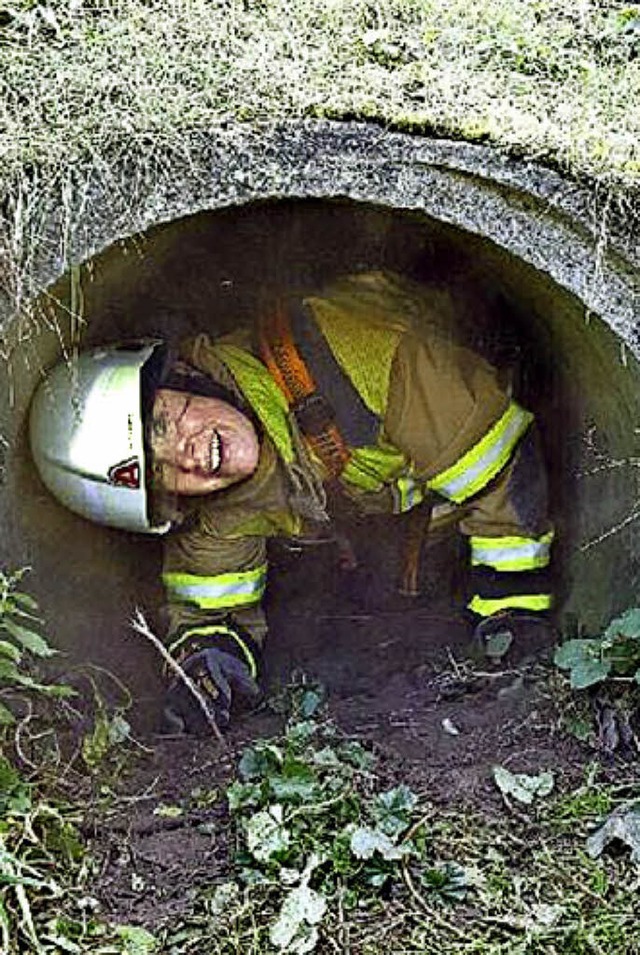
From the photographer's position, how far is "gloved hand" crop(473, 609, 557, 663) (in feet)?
13.3

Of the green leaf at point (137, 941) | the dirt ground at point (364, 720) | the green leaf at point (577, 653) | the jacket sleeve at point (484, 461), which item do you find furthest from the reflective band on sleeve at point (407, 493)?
the green leaf at point (137, 941)

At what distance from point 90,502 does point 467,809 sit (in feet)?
4.19

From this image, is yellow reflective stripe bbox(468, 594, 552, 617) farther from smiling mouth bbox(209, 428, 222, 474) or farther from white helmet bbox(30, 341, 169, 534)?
white helmet bbox(30, 341, 169, 534)

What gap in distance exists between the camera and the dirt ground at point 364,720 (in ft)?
10.0

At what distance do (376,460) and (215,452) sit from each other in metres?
0.54

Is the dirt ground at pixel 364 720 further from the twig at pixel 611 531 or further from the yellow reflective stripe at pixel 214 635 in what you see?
the twig at pixel 611 531

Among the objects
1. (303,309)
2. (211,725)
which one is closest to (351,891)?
(211,725)

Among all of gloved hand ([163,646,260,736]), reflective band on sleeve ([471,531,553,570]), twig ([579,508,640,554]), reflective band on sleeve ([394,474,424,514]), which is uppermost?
twig ([579,508,640,554])

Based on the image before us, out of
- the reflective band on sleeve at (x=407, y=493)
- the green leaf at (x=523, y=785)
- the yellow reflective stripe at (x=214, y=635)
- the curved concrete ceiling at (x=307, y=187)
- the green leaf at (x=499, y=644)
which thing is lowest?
the yellow reflective stripe at (x=214, y=635)

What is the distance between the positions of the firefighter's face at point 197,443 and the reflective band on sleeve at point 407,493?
0.51 meters

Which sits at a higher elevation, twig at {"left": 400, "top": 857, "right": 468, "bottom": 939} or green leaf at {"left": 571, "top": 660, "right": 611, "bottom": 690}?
green leaf at {"left": 571, "top": 660, "right": 611, "bottom": 690}

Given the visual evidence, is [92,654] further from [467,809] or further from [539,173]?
[539,173]

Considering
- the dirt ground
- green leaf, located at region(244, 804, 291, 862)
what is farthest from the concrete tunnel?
green leaf, located at region(244, 804, 291, 862)

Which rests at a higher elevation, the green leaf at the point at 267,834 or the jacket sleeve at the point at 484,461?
the jacket sleeve at the point at 484,461
